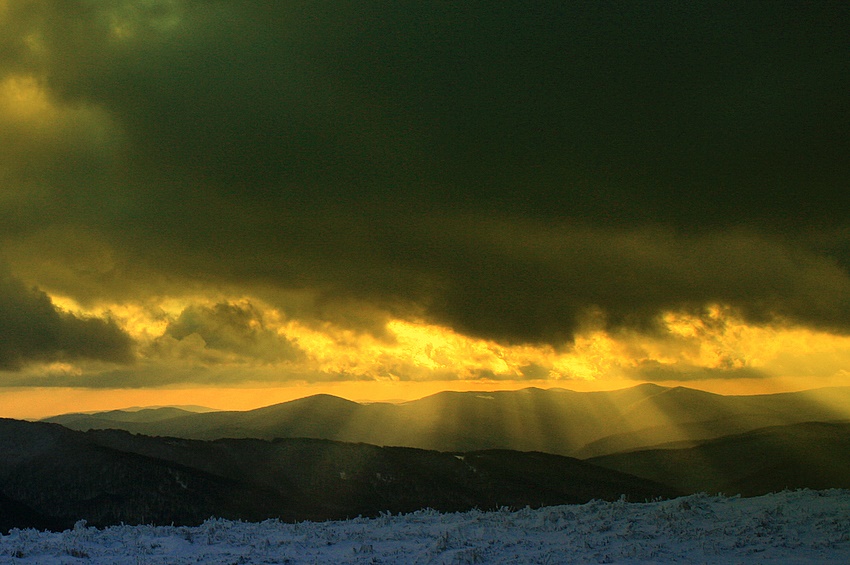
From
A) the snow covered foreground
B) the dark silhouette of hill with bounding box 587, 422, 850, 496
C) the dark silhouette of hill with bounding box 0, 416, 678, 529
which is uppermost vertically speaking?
the snow covered foreground

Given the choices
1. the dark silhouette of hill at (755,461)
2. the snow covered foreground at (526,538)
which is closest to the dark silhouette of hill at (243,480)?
the snow covered foreground at (526,538)

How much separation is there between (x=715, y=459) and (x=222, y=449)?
4065 inches

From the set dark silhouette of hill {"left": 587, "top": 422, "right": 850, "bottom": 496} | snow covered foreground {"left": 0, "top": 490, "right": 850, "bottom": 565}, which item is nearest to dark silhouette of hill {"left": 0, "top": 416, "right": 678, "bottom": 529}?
snow covered foreground {"left": 0, "top": 490, "right": 850, "bottom": 565}

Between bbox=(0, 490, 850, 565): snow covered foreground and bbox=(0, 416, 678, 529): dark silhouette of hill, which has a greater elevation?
bbox=(0, 490, 850, 565): snow covered foreground

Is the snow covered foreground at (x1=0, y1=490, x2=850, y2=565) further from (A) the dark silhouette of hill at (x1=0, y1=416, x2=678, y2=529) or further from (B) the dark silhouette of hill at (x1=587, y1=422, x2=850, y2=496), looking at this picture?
(B) the dark silhouette of hill at (x1=587, y1=422, x2=850, y2=496)

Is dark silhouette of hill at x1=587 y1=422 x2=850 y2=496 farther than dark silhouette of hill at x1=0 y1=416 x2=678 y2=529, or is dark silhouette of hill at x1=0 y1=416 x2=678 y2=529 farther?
dark silhouette of hill at x1=587 y1=422 x2=850 y2=496

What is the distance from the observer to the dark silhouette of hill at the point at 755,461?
114 m

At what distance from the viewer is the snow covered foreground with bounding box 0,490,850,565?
23609 millimetres

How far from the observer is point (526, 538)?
87.6ft

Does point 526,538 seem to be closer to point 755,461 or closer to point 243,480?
point 243,480

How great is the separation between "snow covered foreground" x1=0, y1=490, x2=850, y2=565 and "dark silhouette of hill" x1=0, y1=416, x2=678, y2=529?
32.7 m

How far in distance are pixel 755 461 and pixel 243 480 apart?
103230 mm

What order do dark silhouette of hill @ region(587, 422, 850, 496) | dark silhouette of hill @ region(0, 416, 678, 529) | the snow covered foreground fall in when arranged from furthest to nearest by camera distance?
dark silhouette of hill @ region(587, 422, 850, 496) < dark silhouette of hill @ region(0, 416, 678, 529) < the snow covered foreground

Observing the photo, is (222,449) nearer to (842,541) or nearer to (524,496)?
(524,496)
